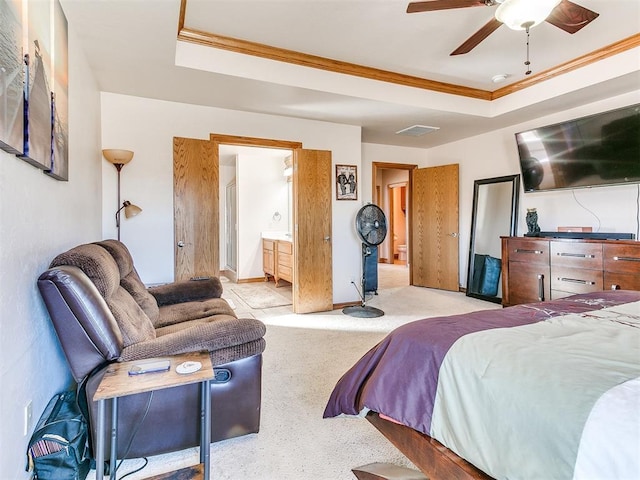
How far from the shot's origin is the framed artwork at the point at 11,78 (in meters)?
1.03

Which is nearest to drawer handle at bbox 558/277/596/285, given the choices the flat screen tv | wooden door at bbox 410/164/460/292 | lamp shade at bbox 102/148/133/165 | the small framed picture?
the flat screen tv

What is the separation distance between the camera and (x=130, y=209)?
310 centimetres

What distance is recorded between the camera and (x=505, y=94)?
3982 mm

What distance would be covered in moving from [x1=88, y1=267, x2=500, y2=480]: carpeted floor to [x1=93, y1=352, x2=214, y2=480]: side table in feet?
0.89

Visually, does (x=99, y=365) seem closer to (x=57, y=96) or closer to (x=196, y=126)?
(x=57, y=96)

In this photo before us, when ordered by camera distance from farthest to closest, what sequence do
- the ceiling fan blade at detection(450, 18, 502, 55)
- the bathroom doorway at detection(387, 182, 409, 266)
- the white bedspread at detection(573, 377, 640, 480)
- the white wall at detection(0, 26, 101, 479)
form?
the bathroom doorway at detection(387, 182, 409, 266)
the ceiling fan blade at detection(450, 18, 502, 55)
the white wall at detection(0, 26, 101, 479)
the white bedspread at detection(573, 377, 640, 480)

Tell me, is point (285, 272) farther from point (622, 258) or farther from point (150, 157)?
point (622, 258)

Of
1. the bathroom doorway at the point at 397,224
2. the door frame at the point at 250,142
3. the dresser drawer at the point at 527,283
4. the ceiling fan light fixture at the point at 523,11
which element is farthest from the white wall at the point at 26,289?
the bathroom doorway at the point at 397,224

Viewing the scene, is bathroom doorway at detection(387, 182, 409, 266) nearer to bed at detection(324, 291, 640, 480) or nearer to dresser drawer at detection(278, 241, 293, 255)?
dresser drawer at detection(278, 241, 293, 255)

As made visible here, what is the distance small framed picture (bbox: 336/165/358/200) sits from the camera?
429cm

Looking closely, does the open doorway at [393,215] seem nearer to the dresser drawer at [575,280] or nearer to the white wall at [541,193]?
the white wall at [541,193]

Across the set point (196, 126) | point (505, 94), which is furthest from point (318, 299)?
point (505, 94)

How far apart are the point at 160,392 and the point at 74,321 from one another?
470 millimetres

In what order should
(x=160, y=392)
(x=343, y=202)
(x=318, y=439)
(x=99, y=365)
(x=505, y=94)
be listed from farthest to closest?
1. (x=343, y=202)
2. (x=505, y=94)
3. (x=318, y=439)
4. (x=160, y=392)
5. (x=99, y=365)
